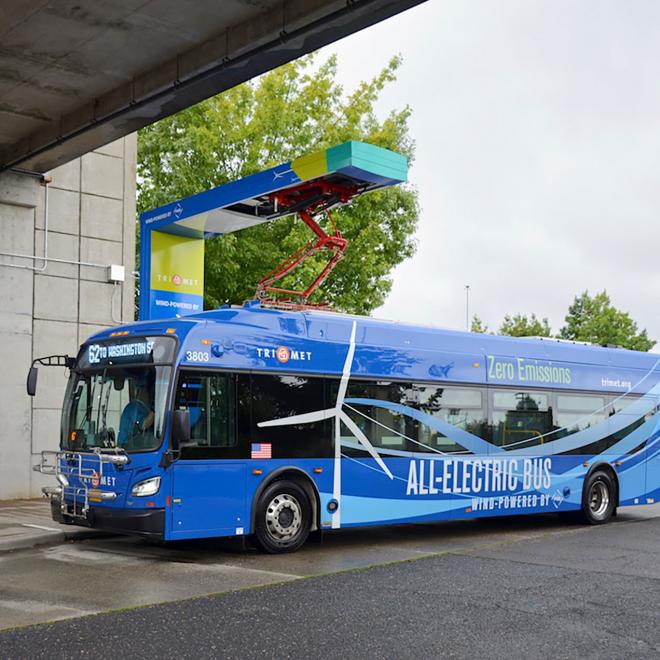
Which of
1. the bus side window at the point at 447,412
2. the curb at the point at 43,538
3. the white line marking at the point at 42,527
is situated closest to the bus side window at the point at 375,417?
the bus side window at the point at 447,412

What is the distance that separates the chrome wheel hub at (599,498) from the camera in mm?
15734

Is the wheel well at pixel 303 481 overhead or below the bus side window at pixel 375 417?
below

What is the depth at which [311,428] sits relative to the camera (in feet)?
38.9

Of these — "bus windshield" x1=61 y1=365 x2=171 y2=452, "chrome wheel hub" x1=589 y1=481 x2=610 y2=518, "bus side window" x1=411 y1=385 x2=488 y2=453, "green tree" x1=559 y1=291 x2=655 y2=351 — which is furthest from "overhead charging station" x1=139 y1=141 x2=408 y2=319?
"green tree" x1=559 y1=291 x2=655 y2=351

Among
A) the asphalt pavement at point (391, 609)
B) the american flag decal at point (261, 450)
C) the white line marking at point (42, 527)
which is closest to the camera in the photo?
the asphalt pavement at point (391, 609)

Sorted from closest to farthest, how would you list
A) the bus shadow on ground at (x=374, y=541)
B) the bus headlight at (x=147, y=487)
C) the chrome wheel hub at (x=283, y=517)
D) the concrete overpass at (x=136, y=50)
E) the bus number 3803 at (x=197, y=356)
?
the bus headlight at (x=147, y=487) → the concrete overpass at (x=136, y=50) → the bus number 3803 at (x=197, y=356) → the chrome wheel hub at (x=283, y=517) → the bus shadow on ground at (x=374, y=541)

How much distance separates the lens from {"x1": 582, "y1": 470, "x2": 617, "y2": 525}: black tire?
15.5 m

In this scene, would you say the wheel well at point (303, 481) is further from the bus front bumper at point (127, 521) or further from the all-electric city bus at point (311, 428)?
the bus front bumper at point (127, 521)

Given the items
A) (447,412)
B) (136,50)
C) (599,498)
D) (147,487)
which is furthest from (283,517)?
(599,498)

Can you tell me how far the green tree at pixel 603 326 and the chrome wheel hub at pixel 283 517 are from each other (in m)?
61.9

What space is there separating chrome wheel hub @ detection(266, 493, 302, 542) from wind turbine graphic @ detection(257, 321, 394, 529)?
583mm

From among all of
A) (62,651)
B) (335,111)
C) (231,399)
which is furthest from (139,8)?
(335,111)

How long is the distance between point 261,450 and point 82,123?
596 centimetres

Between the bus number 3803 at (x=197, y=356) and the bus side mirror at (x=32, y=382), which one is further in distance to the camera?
the bus side mirror at (x=32, y=382)
